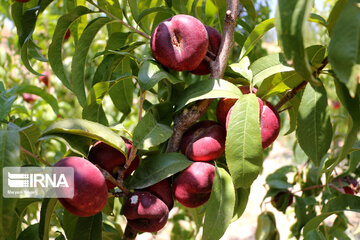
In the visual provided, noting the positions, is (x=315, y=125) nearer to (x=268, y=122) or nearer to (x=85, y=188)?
(x=268, y=122)

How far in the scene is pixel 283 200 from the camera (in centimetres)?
113

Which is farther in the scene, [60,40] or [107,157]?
[60,40]

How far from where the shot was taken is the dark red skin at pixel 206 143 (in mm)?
684

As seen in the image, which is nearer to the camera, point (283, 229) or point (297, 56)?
point (297, 56)

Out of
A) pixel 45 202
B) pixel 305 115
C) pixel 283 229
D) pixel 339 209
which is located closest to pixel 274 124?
pixel 305 115

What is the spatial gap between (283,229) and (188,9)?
2.46m

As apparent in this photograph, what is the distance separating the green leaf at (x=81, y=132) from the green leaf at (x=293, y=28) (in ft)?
0.92

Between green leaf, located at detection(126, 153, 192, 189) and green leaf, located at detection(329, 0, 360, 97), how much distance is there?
299mm

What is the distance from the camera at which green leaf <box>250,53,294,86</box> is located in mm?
646

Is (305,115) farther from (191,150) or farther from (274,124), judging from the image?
(191,150)

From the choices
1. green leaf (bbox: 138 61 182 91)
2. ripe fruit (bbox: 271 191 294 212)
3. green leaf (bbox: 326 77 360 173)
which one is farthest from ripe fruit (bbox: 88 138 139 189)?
ripe fruit (bbox: 271 191 294 212)

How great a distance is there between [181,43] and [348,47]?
307 millimetres

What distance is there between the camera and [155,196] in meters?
0.67

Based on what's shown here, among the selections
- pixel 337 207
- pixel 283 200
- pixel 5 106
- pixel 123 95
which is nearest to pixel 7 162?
pixel 5 106
